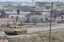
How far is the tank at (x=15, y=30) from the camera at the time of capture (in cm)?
279

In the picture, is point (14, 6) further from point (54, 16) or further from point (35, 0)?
point (54, 16)

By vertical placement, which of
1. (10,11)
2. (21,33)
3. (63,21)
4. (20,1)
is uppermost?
(20,1)

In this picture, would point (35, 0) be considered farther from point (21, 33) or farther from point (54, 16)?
point (21, 33)

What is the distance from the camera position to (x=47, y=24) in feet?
9.52

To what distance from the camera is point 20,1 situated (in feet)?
9.53

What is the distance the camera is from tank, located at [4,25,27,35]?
279 cm

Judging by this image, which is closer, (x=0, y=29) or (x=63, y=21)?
(x=0, y=29)

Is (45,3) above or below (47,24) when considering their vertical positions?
above

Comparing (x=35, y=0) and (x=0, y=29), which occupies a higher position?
(x=35, y=0)

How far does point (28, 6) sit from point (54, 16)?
0.55 metres

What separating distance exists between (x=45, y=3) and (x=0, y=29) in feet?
3.31

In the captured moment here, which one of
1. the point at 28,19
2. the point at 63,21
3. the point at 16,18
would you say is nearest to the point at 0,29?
the point at 16,18

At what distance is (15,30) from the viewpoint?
2826mm

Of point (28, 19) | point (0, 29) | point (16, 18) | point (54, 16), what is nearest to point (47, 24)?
point (54, 16)
